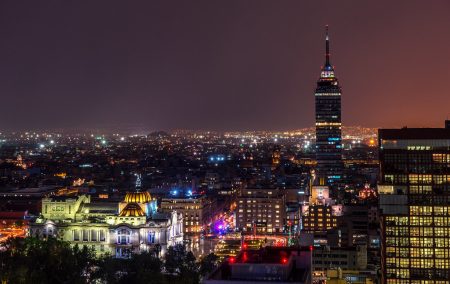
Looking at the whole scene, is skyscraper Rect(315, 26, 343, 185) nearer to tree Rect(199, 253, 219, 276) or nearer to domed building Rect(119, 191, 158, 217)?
domed building Rect(119, 191, 158, 217)

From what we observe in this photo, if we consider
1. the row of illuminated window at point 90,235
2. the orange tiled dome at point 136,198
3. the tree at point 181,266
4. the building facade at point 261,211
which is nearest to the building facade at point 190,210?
the building facade at point 261,211

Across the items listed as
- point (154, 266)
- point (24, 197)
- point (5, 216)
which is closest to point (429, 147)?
point (154, 266)

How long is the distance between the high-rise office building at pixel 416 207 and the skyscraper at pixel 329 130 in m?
111

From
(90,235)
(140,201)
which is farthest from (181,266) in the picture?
(140,201)

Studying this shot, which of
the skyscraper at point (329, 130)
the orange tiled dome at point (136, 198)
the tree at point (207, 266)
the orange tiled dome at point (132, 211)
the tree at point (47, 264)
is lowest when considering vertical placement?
the tree at point (207, 266)

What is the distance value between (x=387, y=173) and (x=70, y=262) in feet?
94.2

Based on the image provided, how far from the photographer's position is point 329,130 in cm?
17688

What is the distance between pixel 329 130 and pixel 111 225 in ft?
311

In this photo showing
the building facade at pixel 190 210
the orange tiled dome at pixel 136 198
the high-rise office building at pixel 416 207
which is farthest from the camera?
the building facade at pixel 190 210

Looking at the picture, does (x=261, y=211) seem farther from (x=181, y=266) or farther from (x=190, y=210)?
(x=181, y=266)

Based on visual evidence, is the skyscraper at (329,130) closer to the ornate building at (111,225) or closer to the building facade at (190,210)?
the building facade at (190,210)

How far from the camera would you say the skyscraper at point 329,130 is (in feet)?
581

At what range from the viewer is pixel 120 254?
89438 mm

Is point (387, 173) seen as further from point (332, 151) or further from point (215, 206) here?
point (332, 151)
